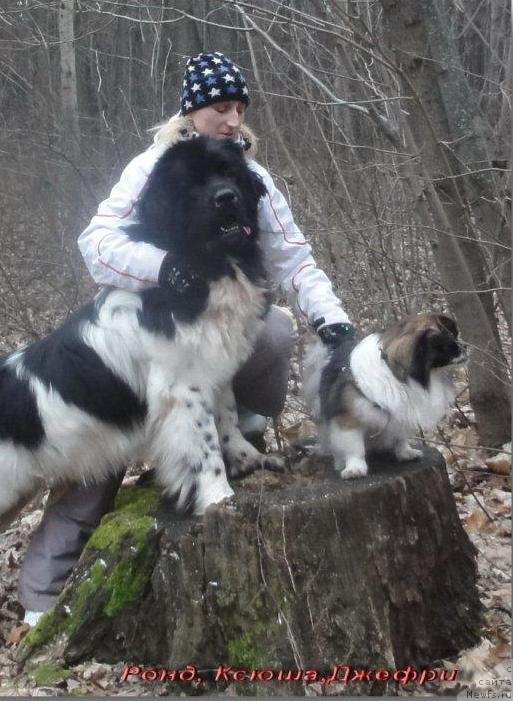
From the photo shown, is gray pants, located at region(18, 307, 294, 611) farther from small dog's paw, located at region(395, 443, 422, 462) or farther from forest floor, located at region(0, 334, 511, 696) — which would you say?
small dog's paw, located at region(395, 443, 422, 462)

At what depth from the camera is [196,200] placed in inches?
127

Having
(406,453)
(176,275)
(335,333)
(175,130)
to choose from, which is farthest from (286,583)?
(175,130)

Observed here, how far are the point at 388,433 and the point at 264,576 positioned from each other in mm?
845

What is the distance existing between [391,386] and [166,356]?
3.10 ft

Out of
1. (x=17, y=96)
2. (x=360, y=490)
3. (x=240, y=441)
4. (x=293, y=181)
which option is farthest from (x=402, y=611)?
(x=17, y=96)

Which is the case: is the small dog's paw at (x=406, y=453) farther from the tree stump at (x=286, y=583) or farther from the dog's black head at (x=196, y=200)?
the dog's black head at (x=196, y=200)

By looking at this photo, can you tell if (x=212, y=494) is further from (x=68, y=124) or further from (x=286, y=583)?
(x=68, y=124)

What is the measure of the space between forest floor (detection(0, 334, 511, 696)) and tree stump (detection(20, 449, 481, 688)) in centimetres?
9

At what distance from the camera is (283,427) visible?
17.7 feet

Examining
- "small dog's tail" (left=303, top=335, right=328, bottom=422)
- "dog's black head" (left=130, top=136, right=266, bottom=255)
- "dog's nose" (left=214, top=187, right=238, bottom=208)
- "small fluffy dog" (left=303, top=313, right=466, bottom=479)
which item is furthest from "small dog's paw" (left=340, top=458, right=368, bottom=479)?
"dog's nose" (left=214, top=187, right=238, bottom=208)

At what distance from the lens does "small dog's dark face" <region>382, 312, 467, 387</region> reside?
318 cm

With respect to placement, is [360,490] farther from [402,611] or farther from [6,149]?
[6,149]

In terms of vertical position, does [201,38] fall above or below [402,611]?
above

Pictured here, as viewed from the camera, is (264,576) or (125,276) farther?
(125,276)
